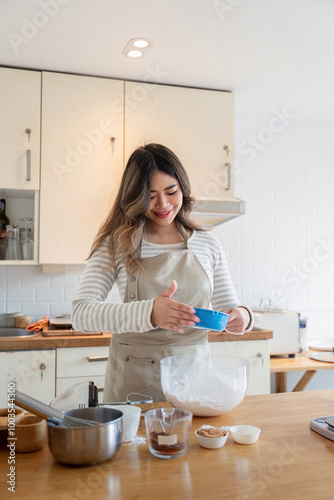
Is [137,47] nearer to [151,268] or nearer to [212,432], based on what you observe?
[151,268]

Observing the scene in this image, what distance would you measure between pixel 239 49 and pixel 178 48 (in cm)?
35

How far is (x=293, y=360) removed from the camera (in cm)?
331

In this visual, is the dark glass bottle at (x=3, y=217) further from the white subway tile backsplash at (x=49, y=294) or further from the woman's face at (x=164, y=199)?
the woman's face at (x=164, y=199)

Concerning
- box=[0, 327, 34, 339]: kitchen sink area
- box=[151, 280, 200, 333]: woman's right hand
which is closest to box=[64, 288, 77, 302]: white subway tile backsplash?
box=[0, 327, 34, 339]: kitchen sink area

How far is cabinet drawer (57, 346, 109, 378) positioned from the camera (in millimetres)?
2684

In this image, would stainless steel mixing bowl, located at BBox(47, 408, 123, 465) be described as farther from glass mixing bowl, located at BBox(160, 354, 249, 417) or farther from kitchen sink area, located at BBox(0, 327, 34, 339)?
kitchen sink area, located at BBox(0, 327, 34, 339)

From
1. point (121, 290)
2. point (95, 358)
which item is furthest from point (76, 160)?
point (121, 290)

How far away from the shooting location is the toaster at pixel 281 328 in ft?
10.7

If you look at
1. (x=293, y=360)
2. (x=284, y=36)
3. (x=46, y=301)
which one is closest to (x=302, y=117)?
(x=284, y=36)

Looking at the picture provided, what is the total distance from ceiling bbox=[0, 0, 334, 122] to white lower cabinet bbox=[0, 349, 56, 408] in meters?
1.75

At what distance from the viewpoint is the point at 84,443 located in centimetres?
100

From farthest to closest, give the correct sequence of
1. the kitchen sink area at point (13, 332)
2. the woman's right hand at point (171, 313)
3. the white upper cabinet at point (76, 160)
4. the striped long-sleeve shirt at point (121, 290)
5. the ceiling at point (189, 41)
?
the white upper cabinet at point (76, 160) < the kitchen sink area at point (13, 332) < the ceiling at point (189, 41) < the striped long-sleeve shirt at point (121, 290) < the woman's right hand at point (171, 313)

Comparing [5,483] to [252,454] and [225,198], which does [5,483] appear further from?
[225,198]

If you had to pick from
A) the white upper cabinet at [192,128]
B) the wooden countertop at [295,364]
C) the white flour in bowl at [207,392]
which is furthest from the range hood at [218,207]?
the white flour in bowl at [207,392]
